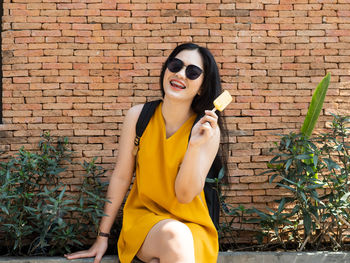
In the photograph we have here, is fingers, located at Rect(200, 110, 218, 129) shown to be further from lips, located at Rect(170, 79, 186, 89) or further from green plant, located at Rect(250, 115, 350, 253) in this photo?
green plant, located at Rect(250, 115, 350, 253)

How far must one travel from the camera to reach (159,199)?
2.74 metres

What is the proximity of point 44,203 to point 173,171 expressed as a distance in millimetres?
1461

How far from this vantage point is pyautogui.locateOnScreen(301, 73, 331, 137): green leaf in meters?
3.53

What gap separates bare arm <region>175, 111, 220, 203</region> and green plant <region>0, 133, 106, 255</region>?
814mm

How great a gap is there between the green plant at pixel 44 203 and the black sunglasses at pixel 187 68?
1204mm

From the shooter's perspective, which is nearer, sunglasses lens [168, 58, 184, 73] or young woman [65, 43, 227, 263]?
young woman [65, 43, 227, 263]

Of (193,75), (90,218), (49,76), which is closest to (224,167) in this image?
(193,75)

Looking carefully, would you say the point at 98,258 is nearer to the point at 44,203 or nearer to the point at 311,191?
the point at 44,203

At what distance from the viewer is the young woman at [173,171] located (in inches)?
96.7

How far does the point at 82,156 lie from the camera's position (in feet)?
12.5

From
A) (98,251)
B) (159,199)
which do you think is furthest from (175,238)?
(98,251)

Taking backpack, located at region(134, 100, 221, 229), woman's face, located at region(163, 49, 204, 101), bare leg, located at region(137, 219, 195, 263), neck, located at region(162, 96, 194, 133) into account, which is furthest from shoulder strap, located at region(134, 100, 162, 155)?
bare leg, located at region(137, 219, 195, 263)

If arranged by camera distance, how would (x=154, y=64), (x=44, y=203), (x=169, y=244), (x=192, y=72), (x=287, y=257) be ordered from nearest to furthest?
(x=169, y=244)
(x=192, y=72)
(x=287, y=257)
(x=44, y=203)
(x=154, y=64)

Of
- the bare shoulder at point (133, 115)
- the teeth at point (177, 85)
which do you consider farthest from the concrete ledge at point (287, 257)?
the teeth at point (177, 85)
